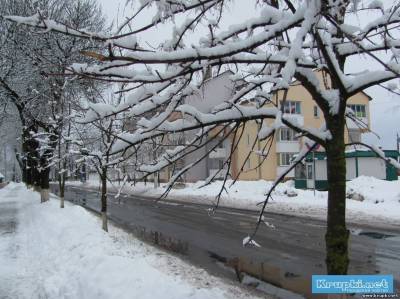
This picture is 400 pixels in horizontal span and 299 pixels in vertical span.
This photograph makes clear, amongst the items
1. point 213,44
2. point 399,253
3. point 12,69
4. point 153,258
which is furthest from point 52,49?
point 213,44

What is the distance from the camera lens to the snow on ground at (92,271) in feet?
20.9

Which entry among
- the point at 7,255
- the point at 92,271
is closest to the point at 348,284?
the point at 92,271

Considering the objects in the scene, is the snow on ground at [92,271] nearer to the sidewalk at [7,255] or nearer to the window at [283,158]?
the sidewalk at [7,255]

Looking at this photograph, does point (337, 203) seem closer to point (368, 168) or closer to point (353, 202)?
point (353, 202)

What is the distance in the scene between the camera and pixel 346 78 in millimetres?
3396

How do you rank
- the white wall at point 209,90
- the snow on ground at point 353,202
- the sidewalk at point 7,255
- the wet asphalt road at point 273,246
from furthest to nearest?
the snow on ground at point 353,202
the wet asphalt road at point 273,246
the sidewalk at point 7,255
the white wall at point 209,90

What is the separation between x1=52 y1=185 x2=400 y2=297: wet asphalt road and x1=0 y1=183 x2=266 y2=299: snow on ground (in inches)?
47.2

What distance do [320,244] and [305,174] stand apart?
24.8 m

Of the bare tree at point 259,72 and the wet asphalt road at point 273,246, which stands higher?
the bare tree at point 259,72

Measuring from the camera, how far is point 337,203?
3490mm

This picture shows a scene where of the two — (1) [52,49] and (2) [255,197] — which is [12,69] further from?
(2) [255,197]

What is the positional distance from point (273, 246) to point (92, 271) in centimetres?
611

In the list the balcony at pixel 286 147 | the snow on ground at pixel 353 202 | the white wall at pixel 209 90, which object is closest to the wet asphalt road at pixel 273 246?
the snow on ground at pixel 353 202

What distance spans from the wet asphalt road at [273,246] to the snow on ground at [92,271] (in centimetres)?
120
